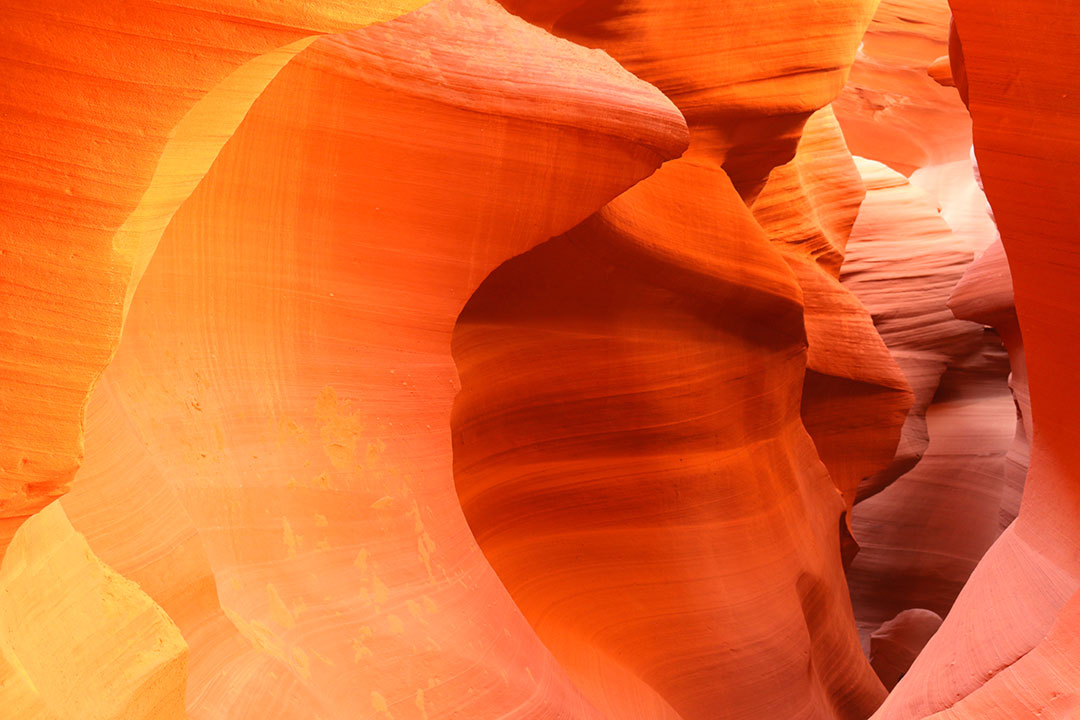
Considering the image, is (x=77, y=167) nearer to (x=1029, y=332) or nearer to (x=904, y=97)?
(x=1029, y=332)

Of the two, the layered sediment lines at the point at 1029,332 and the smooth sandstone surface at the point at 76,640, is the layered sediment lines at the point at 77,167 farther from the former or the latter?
the layered sediment lines at the point at 1029,332

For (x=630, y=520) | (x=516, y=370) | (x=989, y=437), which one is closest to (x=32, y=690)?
(x=516, y=370)

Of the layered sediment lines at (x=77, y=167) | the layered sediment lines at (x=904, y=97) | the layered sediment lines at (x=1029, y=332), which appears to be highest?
the layered sediment lines at (x=77, y=167)

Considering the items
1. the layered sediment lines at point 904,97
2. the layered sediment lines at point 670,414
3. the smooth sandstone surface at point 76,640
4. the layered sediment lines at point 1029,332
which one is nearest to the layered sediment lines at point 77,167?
the smooth sandstone surface at point 76,640

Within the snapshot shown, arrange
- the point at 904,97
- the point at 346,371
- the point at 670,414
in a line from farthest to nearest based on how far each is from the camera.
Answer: the point at 904,97 < the point at 670,414 < the point at 346,371

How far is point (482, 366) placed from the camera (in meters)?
4.88

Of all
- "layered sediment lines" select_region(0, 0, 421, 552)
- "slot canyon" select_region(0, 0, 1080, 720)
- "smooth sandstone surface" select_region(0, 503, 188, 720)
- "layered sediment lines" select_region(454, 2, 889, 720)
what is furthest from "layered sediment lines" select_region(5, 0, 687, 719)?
"layered sediment lines" select_region(454, 2, 889, 720)

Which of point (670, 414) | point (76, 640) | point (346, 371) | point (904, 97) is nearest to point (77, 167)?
point (76, 640)

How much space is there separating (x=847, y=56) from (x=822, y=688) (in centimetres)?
390

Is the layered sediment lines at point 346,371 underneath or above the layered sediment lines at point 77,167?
underneath

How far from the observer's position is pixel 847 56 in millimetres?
6281

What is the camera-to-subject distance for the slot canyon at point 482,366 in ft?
5.31

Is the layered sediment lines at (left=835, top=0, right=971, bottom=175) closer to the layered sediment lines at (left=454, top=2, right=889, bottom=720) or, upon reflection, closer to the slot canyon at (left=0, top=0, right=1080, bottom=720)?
the slot canyon at (left=0, top=0, right=1080, bottom=720)

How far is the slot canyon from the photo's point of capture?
1618 millimetres
